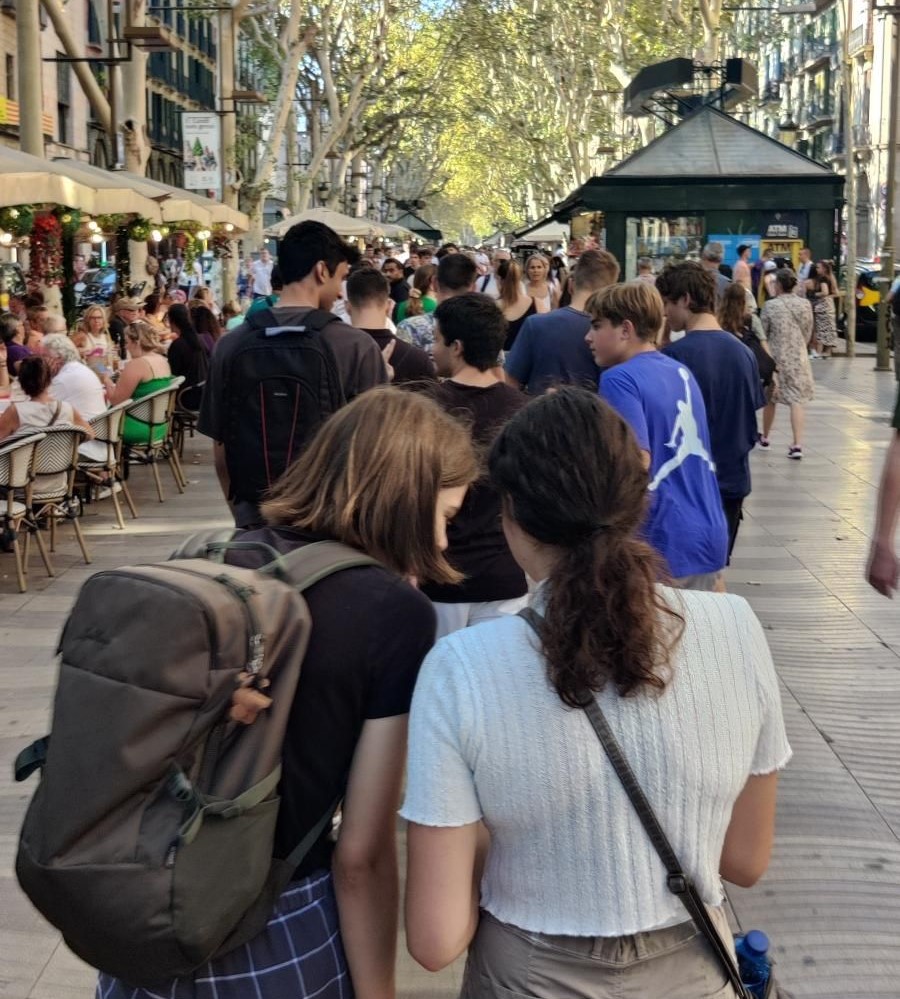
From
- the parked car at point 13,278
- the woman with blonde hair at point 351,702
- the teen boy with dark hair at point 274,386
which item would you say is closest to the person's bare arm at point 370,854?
the woman with blonde hair at point 351,702

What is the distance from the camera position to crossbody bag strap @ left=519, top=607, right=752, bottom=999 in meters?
1.99

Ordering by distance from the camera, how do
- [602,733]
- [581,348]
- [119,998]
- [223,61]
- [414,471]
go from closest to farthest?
[602,733] → [119,998] → [414,471] → [581,348] → [223,61]

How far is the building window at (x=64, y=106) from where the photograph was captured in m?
45.9

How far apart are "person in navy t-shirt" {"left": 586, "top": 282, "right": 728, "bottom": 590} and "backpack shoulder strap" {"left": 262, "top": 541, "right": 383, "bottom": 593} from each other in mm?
2593

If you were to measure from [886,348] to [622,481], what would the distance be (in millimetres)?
22373

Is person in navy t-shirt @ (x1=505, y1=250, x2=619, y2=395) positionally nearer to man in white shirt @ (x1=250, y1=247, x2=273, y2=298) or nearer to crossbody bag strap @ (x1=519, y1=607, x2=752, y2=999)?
crossbody bag strap @ (x1=519, y1=607, x2=752, y2=999)

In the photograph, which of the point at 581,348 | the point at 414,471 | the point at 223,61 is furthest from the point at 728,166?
the point at 414,471

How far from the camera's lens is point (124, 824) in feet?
6.18

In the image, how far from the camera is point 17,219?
14008 millimetres

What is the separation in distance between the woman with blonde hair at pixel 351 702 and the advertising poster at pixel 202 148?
25.7 m

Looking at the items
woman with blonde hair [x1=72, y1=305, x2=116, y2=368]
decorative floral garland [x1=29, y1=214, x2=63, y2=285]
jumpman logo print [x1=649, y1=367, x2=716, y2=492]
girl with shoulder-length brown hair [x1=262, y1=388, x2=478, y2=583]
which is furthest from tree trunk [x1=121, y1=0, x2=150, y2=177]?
girl with shoulder-length brown hair [x1=262, y1=388, x2=478, y2=583]

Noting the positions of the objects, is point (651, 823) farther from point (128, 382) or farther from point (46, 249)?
point (46, 249)

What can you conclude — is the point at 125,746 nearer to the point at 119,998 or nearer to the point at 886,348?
the point at 119,998

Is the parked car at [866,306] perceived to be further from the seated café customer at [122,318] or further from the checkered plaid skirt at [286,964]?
the checkered plaid skirt at [286,964]
